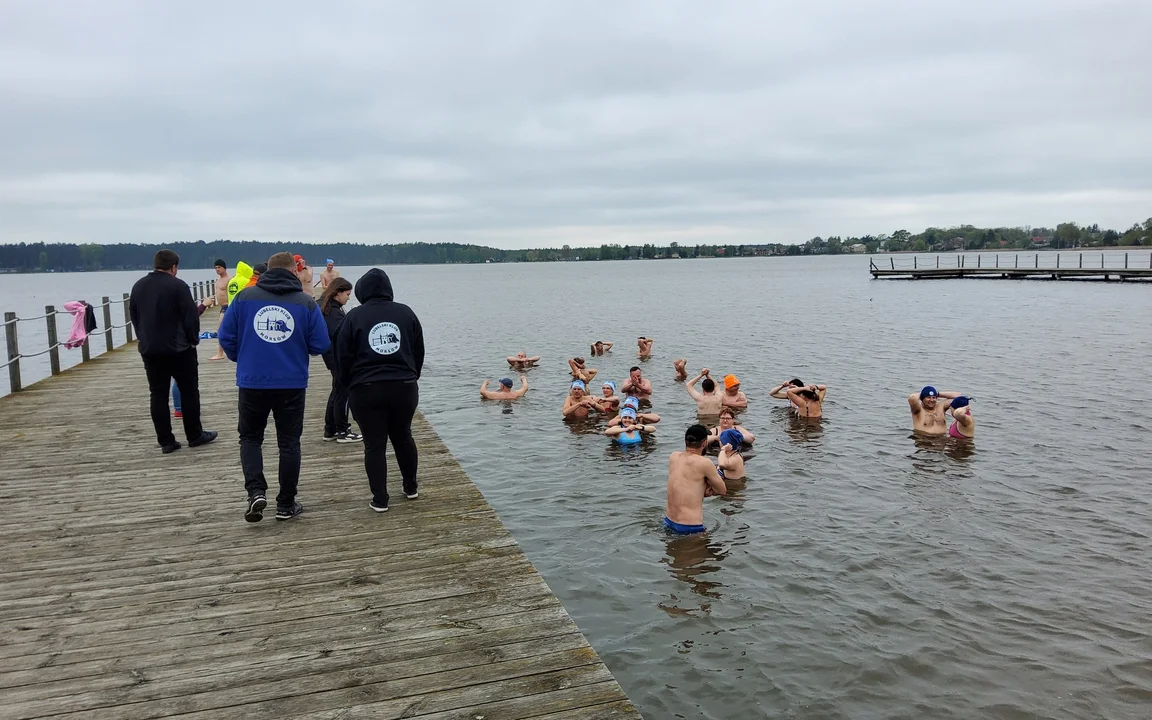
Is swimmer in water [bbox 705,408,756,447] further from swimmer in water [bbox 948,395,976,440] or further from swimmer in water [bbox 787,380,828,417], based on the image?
swimmer in water [bbox 948,395,976,440]

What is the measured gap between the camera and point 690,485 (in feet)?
27.7

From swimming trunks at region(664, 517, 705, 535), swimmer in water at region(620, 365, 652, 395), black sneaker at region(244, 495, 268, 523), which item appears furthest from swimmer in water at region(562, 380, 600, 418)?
black sneaker at region(244, 495, 268, 523)

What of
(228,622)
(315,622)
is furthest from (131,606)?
(315,622)

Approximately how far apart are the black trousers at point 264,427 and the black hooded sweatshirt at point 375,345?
17.8 inches

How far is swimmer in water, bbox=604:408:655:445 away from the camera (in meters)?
13.0

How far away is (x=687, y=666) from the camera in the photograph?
6.07 m

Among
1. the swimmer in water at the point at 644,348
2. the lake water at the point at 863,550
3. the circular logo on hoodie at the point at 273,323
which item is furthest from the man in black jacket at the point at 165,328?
the swimmer in water at the point at 644,348

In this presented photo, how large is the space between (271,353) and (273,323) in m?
0.24

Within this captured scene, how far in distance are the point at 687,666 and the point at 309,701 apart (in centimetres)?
351

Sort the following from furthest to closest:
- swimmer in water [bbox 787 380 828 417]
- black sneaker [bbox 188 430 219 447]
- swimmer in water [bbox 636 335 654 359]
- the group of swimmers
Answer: swimmer in water [bbox 636 335 654 359] → swimmer in water [bbox 787 380 828 417] → black sneaker [bbox 188 430 219 447] → the group of swimmers

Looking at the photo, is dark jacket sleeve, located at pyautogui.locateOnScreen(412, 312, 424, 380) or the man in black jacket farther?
the man in black jacket

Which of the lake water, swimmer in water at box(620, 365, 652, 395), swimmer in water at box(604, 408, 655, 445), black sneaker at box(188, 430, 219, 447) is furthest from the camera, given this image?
swimmer in water at box(620, 365, 652, 395)

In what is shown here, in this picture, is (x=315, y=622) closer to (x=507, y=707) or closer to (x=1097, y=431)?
(x=507, y=707)

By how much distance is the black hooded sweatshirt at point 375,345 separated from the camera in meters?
5.87
